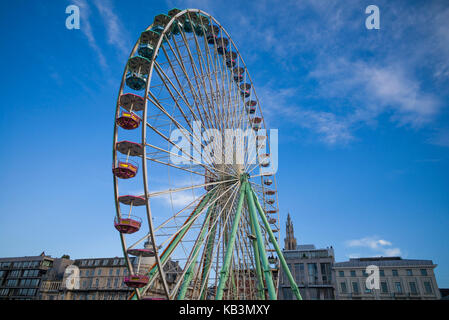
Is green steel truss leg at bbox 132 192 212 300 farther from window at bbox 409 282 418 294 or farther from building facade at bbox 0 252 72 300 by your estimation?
building facade at bbox 0 252 72 300

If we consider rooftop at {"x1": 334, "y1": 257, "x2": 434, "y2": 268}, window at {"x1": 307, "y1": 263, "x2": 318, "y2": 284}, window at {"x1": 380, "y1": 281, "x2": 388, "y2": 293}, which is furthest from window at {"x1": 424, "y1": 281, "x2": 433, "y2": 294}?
window at {"x1": 307, "y1": 263, "x2": 318, "y2": 284}

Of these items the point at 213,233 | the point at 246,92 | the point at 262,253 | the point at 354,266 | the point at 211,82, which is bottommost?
the point at 262,253

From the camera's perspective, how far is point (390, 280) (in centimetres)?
5116

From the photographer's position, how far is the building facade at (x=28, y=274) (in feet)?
238

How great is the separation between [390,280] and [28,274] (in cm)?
7856

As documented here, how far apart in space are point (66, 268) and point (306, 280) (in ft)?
172

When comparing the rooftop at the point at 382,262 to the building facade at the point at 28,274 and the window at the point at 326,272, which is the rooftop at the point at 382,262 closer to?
the window at the point at 326,272

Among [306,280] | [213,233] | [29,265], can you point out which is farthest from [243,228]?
[29,265]

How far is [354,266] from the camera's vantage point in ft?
Result: 177

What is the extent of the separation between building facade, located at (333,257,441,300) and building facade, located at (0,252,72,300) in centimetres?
6180

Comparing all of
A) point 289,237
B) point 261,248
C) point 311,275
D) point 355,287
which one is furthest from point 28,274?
point 289,237

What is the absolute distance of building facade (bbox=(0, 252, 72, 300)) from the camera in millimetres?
72688

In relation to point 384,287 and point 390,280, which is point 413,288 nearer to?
point 390,280

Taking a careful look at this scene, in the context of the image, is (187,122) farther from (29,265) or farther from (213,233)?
(29,265)
